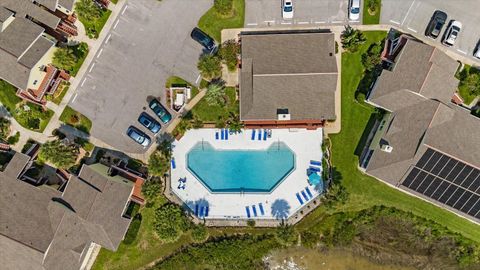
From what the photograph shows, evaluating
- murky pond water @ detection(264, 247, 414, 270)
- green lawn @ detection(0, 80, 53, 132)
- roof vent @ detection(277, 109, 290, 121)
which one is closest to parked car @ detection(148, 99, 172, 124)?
green lawn @ detection(0, 80, 53, 132)

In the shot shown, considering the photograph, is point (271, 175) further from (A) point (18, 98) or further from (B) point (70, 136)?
(A) point (18, 98)

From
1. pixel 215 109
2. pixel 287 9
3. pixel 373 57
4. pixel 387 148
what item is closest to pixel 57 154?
pixel 215 109

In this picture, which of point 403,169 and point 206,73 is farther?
point 206,73

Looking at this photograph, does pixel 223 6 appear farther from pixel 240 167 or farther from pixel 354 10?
pixel 240 167

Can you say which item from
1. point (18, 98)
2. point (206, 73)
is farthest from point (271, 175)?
point (18, 98)

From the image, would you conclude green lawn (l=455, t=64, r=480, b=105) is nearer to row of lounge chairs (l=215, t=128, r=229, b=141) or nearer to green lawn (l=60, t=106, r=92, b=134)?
row of lounge chairs (l=215, t=128, r=229, b=141)
